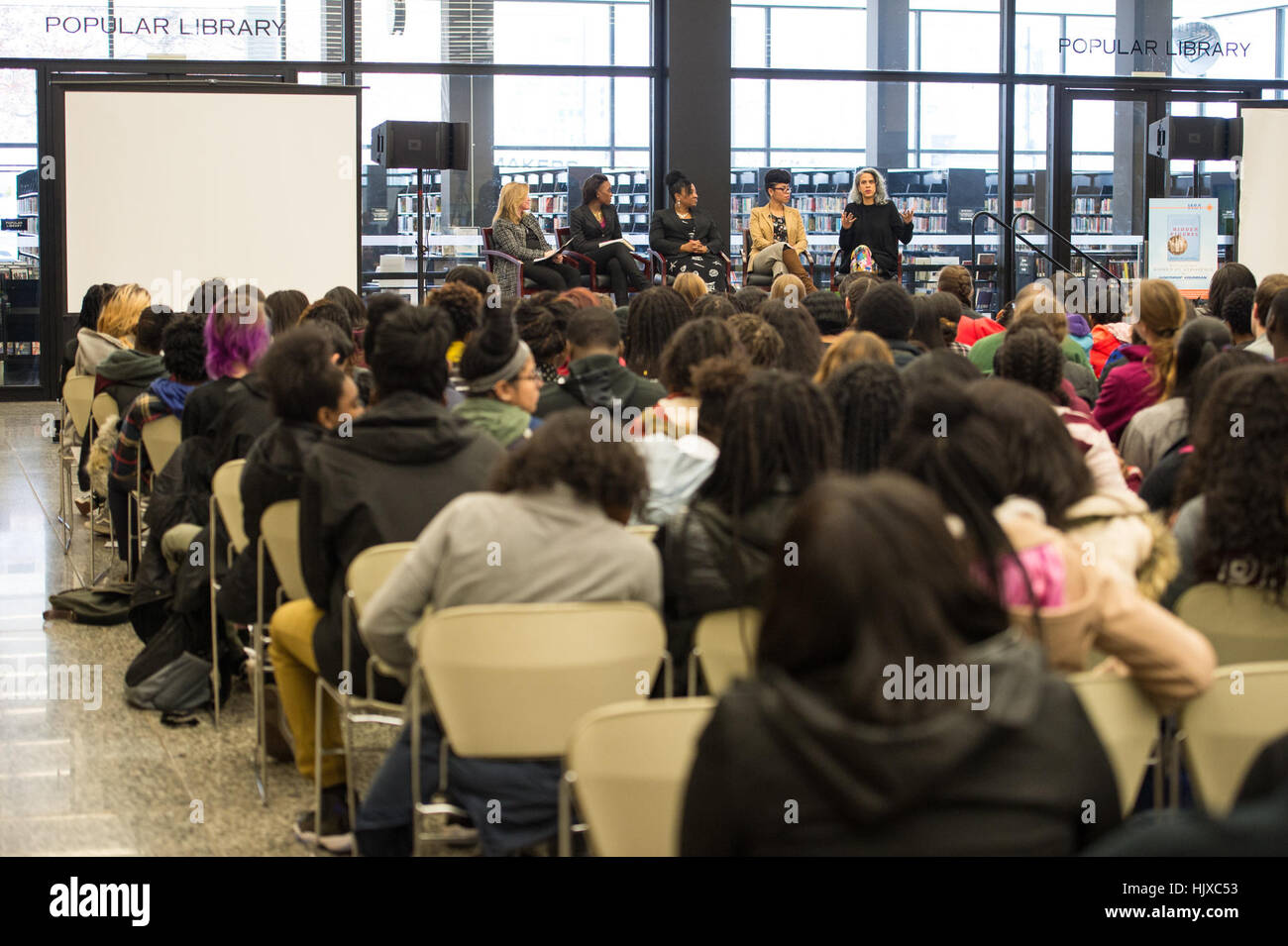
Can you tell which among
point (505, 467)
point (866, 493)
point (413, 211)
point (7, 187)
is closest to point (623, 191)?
point (413, 211)

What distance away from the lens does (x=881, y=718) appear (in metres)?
1.40

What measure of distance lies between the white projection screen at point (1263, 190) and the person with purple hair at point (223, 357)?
11001 mm

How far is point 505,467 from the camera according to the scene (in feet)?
8.87

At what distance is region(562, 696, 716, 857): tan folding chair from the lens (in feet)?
6.43

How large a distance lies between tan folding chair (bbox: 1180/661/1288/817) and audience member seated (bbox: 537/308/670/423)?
2547 mm

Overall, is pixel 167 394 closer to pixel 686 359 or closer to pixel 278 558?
pixel 278 558

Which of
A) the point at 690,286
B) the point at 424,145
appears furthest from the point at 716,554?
the point at 424,145

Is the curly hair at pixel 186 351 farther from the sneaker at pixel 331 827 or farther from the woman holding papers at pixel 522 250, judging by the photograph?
the woman holding papers at pixel 522 250

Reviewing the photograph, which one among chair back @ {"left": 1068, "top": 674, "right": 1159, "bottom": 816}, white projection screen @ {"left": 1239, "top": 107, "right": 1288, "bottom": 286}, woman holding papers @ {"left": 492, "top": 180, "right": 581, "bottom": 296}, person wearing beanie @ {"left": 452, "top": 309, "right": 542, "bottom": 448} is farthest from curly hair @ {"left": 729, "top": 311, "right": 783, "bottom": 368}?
white projection screen @ {"left": 1239, "top": 107, "right": 1288, "bottom": 286}

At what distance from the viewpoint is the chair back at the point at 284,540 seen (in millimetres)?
3531

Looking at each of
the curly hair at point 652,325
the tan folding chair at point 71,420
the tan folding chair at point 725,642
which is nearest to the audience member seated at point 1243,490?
the tan folding chair at point 725,642

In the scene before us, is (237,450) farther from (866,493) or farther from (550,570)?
(866,493)

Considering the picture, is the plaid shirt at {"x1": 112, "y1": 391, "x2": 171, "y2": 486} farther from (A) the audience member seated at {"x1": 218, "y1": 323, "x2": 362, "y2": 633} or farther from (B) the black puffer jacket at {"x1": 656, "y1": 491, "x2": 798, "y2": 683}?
(B) the black puffer jacket at {"x1": 656, "y1": 491, "x2": 798, "y2": 683}

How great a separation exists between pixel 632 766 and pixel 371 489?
1.41 metres
